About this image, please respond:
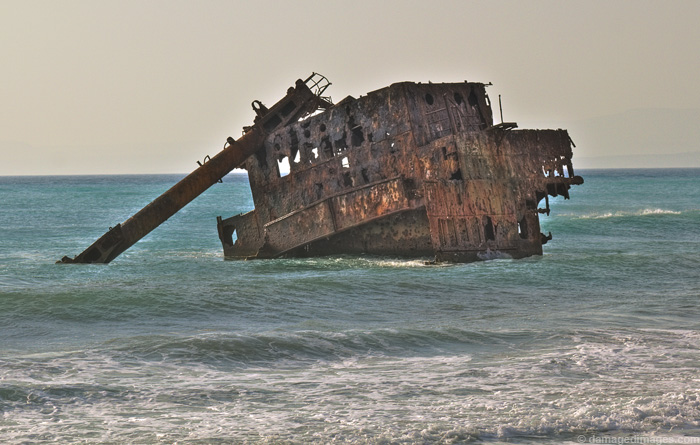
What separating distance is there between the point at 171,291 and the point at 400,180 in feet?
16.9

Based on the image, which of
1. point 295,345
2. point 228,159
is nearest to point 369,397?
point 295,345

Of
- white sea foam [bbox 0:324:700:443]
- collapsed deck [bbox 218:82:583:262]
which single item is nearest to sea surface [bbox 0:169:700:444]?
white sea foam [bbox 0:324:700:443]

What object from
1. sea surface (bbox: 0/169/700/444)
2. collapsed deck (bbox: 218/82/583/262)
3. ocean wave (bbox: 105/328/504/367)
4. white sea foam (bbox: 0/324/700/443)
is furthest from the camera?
collapsed deck (bbox: 218/82/583/262)

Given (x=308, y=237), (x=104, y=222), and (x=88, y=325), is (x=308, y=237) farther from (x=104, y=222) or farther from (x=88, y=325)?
(x=104, y=222)

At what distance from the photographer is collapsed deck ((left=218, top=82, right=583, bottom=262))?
56.3ft

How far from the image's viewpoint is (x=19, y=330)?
1173cm

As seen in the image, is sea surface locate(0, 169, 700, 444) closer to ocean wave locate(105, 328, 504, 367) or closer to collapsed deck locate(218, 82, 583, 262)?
ocean wave locate(105, 328, 504, 367)

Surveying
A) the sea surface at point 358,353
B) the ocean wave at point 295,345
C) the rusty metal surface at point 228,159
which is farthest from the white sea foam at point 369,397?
the rusty metal surface at point 228,159

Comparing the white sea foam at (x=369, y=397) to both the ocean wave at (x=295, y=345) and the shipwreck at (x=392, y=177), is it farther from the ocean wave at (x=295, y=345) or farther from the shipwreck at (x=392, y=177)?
the shipwreck at (x=392, y=177)

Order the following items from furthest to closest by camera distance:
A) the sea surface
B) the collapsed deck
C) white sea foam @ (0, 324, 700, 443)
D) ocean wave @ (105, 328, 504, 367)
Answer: the collapsed deck
ocean wave @ (105, 328, 504, 367)
the sea surface
white sea foam @ (0, 324, 700, 443)

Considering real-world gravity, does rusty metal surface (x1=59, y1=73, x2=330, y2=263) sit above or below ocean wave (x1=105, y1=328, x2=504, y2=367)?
above

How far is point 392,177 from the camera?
58.1ft

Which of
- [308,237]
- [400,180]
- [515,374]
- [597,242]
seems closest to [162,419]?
[515,374]

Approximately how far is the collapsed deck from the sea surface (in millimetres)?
561
